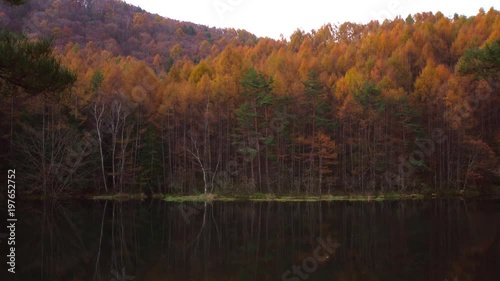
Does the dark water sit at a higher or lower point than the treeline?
lower

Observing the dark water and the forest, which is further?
the forest

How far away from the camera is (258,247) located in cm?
1295

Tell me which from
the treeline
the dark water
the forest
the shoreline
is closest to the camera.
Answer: the dark water

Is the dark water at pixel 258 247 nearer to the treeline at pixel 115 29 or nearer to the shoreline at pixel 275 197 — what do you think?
the shoreline at pixel 275 197

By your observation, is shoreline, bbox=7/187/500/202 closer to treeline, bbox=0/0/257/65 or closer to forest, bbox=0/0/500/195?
forest, bbox=0/0/500/195

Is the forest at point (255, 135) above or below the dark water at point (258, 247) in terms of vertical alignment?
above

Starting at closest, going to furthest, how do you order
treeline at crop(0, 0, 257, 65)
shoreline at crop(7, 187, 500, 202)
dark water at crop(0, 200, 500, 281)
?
dark water at crop(0, 200, 500, 281)
shoreline at crop(7, 187, 500, 202)
treeline at crop(0, 0, 257, 65)

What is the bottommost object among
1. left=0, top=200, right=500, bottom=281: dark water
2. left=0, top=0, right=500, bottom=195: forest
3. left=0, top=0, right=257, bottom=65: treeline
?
Answer: left=0, top=200, right=500, bottom=281: dark water

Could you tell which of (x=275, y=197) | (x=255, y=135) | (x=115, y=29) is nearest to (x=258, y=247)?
(x=275, y=197)

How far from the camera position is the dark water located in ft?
31.7

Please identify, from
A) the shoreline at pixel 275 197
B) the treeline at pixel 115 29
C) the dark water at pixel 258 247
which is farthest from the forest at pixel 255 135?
the treeline at pixel 115 29

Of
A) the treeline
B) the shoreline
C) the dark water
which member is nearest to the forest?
the shoreline

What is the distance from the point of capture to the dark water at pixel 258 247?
31.7 feet

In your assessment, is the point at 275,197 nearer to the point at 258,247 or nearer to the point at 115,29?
the point at 258,247
